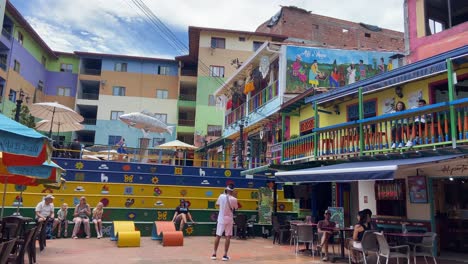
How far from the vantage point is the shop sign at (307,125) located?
54.0 ft

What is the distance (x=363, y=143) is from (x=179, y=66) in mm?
34843

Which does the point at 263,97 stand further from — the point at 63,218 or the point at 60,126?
the point at 63,218

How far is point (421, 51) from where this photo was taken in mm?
14766

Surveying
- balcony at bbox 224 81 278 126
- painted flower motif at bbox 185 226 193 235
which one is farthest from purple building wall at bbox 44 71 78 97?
painted flower motif at bbox 185 226 193 235

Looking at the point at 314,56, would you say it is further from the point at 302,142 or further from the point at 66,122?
the point at 66,122

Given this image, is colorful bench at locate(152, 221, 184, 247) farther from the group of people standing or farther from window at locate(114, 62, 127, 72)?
window at locate(114, 62, 127, 72)

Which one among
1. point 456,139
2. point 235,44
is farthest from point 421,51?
point 235,44

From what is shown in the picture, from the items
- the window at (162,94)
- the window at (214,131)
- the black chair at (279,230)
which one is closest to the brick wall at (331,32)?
the window at (214,131)

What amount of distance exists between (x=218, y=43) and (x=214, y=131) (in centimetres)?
938

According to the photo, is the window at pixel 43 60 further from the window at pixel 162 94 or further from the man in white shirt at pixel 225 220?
the man in white shirt at pixel 225 220

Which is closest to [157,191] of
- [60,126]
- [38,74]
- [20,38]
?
[60,126]

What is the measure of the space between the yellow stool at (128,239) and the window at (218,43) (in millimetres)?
31328

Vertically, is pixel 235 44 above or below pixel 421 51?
above

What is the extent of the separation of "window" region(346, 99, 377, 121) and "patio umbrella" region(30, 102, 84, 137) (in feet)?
38.7
